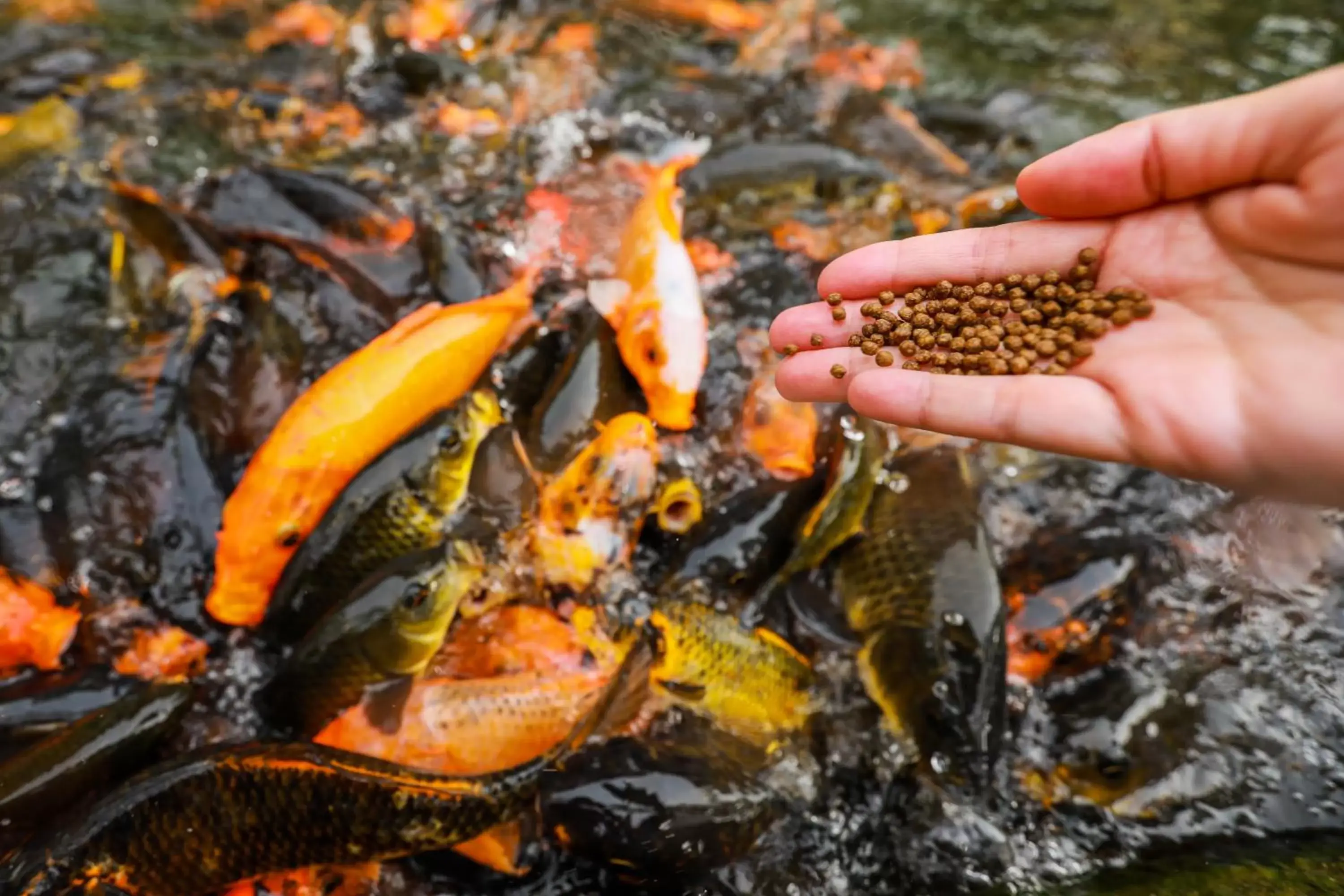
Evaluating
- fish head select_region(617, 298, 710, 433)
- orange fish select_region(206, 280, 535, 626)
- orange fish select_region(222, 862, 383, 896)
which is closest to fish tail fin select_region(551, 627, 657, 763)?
orange fish select_region(222, 862, 383, 896)

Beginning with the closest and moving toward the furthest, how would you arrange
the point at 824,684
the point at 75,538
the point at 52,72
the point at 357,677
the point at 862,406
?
the point at 862,406, the point at 357,677, the point at 824,684, the point at 75,538, the point at 52,72

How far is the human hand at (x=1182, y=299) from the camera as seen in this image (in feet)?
5.08

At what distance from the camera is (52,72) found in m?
4.30

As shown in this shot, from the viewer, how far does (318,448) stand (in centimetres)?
233

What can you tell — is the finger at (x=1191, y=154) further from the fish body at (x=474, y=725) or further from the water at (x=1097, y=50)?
the water at (x=1097, y=50)

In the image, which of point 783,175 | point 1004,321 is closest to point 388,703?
point 1004,321

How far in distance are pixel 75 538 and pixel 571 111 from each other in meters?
2.78

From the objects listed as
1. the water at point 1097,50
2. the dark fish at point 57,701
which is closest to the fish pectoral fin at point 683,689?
the dark fish at point 57,701

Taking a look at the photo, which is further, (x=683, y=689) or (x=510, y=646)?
(x=510, y=646)

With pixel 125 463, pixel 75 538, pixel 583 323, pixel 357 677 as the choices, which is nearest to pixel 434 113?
pixel 583 323

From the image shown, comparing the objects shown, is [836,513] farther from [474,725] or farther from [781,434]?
[474,725]

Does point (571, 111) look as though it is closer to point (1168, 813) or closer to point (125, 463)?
point (125, 463)

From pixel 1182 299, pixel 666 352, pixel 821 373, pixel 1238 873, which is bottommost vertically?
pixel 1238 873

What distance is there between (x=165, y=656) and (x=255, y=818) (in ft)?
2.50
